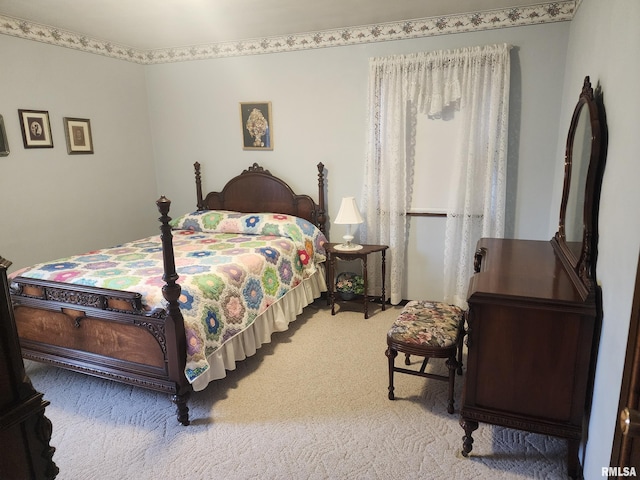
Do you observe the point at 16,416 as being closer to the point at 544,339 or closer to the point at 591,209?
the point at 544,339

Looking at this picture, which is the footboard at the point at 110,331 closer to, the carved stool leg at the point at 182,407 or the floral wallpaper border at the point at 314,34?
the carved stool leg at the point at 182,407

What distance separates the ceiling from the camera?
2.91 m

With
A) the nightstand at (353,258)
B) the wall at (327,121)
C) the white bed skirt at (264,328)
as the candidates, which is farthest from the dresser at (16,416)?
the wall at (327,121)

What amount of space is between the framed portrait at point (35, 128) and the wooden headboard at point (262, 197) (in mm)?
1303

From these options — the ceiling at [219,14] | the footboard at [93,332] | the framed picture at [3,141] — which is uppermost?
the ceiling at [219,14]

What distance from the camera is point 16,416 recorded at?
2.88 ft

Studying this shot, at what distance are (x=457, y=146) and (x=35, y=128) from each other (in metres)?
3.42

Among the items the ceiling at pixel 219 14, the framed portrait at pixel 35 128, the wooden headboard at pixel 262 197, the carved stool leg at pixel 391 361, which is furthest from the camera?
the wooden headboard at pixel 262 197

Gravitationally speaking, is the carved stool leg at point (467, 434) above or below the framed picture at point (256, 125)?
below

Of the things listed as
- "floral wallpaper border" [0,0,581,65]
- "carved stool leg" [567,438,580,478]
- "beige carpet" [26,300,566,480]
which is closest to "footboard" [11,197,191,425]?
"beige carpet" [26,300,566,480]

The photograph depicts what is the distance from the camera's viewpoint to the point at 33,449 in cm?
93

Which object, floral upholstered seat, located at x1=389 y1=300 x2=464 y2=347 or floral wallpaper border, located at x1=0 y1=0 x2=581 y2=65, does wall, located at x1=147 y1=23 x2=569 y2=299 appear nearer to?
floral wallpaper border, located at x1=0 y1=0 x2=581 y2=65

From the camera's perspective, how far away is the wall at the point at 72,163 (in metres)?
3.27

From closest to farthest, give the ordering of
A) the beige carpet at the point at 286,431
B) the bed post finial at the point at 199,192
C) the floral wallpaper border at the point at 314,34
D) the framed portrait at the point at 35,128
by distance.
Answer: the beige carpet at the point at 286,431
the floral wallpaper border at the point at 314,34
the framed portrait at the point at 35,128
the bed post finial at the point at 199,192
